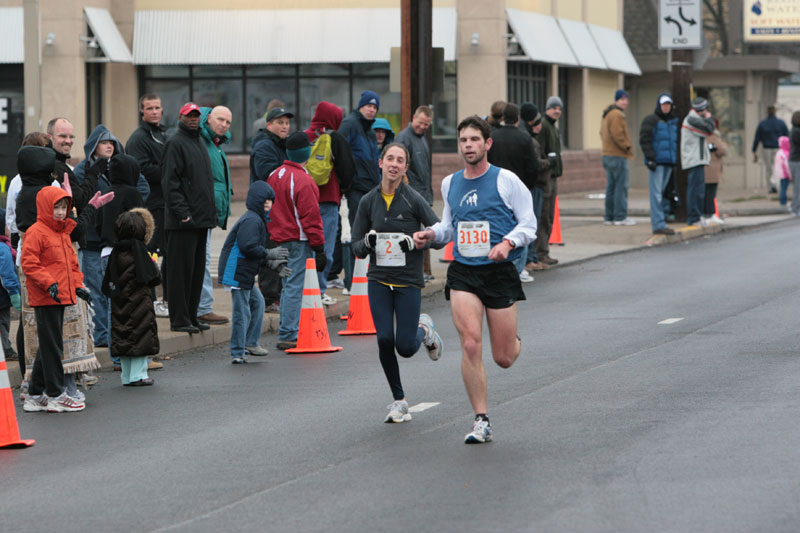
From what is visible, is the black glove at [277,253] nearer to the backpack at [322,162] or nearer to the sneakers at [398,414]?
the backpack at [322,162]

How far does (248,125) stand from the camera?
3331 cm

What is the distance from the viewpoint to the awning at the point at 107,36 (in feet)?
103

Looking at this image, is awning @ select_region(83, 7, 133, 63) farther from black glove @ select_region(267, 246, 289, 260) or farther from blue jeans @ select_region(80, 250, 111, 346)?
black glove @ select_region(267, 246, 289, 260)

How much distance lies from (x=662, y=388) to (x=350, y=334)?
4537mm

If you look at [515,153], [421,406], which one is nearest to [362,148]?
[515,153]

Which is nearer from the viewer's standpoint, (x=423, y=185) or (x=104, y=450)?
(x=104, y=450)

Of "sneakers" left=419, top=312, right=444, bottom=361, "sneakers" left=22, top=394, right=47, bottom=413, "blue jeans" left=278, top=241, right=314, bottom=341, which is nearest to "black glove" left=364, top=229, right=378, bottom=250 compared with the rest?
"sneakers" left=419, top=312, right=444, bottom=361

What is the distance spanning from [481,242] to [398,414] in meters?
1.31

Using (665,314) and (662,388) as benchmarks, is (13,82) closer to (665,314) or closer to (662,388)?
(665,314)

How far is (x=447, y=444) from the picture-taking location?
8.60m

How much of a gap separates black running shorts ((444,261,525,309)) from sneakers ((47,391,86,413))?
3.09 metres

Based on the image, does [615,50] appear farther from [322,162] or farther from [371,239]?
[371,239]

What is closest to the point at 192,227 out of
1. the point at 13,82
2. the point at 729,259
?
the point at 729,259

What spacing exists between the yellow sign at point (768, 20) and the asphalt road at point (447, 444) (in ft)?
107
